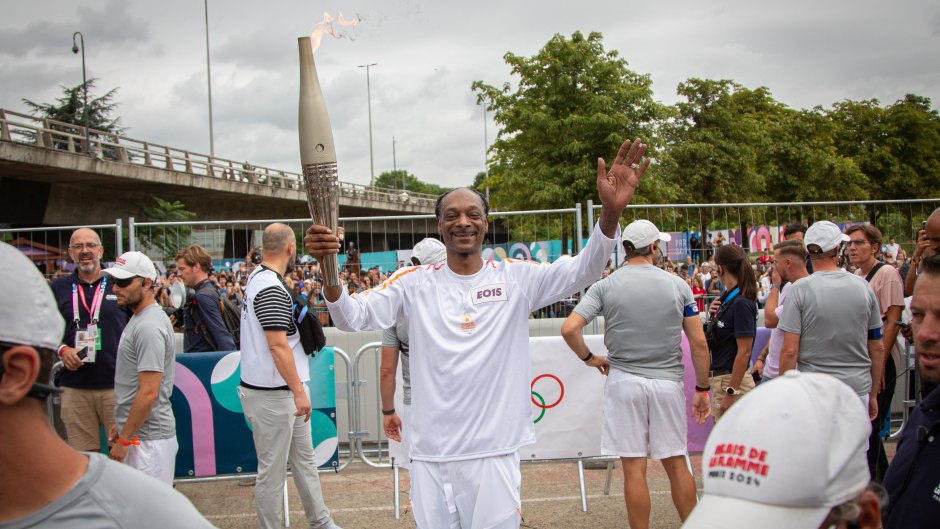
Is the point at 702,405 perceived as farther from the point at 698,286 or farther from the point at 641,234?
the point at 698,286

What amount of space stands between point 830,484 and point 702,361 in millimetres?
4472

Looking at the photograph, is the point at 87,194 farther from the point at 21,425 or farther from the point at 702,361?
the point at 21,425

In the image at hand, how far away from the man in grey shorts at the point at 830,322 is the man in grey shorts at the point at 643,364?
66 centimetres

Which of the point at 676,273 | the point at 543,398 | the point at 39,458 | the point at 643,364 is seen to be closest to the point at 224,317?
the point at 543,398

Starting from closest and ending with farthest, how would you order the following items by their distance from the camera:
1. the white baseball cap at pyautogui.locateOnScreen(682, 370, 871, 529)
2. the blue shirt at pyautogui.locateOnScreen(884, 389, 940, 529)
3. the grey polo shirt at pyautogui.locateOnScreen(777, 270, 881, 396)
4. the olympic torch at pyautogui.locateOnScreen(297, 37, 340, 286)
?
the white baseball cap at pyautogui.locateOnScreen(682, 370, 871, 529) < the blue shirt at pyautogui.locateOnScreen(884, 389, 940, 529) < the olympic torch at pyautogui.locateOnScreen(297, 37, 340, 286) < the grey polo shirt at pyautogui.locateOnScreen(777, 270, 881, 396)

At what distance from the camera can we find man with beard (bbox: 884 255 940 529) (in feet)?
7.43

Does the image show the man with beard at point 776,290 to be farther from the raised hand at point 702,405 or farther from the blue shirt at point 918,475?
the blue shirt at point 918,475

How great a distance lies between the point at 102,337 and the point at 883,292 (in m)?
6.14

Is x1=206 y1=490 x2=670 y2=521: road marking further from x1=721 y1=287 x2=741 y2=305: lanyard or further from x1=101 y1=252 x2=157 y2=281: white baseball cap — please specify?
x1=101 y1=252 x2=157 y2=281: white baseball cap

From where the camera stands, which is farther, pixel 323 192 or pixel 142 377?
pixel 142 377

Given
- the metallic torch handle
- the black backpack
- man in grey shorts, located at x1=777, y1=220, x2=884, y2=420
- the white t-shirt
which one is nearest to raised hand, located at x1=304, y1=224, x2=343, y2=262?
the metallic torch handle

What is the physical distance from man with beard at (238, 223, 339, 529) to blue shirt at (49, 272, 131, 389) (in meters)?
1.07

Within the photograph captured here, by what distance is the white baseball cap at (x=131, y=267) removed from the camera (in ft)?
16.3

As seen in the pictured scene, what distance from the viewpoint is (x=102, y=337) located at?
570cm
